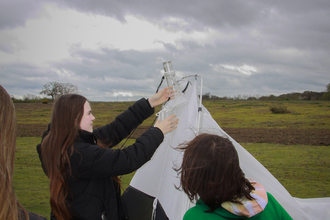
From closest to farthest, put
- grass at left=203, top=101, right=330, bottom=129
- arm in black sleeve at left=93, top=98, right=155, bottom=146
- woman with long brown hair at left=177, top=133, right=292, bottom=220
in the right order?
1. woman with long brown hair at left=177, top=133, right=292, bottom=220
2. arm in black sleeve at left=93, top=98, right=155, bottom=146
3. grass at left=203, top=101, right=330, bottom=129

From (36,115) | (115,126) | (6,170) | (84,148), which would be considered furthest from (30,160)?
(36,115)

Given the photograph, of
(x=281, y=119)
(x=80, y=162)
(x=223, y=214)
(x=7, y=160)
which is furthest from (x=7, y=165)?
(x=281, y=119)

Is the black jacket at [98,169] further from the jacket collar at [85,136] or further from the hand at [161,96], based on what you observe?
the hand at [161,96]

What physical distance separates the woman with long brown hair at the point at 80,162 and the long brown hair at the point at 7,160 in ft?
1.77

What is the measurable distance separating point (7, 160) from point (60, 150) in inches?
23.0

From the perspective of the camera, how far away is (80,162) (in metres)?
1.32

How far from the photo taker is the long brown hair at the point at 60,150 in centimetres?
134

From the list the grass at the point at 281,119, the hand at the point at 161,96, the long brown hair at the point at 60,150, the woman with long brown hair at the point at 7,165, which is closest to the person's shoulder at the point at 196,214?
the woman with long brown hair at the point at 7,165

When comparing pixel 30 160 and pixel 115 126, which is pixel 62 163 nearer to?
pixel 115 126

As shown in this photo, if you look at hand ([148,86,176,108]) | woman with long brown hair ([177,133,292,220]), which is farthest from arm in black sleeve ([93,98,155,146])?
woman with long brown hair ([177,133,292,220])

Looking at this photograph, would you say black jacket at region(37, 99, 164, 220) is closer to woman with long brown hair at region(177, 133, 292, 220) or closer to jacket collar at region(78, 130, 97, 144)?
jacket collar at region(78, 130, 97, 144)

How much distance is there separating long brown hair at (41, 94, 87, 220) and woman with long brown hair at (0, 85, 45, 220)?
540 mm

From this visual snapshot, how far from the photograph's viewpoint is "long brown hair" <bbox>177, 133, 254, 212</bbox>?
1.02m

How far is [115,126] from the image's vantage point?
6.63 feet
